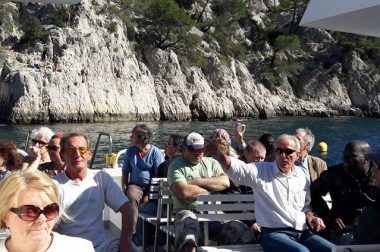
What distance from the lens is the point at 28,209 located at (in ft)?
6.59

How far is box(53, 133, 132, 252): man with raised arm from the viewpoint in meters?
3.42

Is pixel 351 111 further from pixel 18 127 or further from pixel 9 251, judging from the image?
pixel 9 251

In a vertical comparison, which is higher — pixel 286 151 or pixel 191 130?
pixel 286 151

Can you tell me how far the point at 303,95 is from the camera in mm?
65875

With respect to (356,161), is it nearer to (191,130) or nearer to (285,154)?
(285,154)

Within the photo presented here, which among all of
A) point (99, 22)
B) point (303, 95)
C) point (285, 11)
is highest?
point (285, 11)

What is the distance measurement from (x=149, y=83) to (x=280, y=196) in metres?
49.2

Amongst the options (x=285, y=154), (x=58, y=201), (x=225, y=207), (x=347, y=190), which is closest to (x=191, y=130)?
(x=225, y=207)

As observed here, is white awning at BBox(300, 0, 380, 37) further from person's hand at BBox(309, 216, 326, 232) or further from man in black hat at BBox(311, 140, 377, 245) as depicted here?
person's hand at BBox(309, 216, 326, 232)

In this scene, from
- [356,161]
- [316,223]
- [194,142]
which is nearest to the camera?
[316,223]

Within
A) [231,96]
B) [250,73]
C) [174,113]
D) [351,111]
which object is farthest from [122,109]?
[351,111]

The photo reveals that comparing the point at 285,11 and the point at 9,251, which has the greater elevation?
the point at 285,11

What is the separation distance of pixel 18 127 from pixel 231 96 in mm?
25038

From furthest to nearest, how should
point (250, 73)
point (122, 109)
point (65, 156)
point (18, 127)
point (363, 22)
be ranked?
point (250, 73), point (122, 109), point (18, 127), point (363, 22), point (65, 156)
